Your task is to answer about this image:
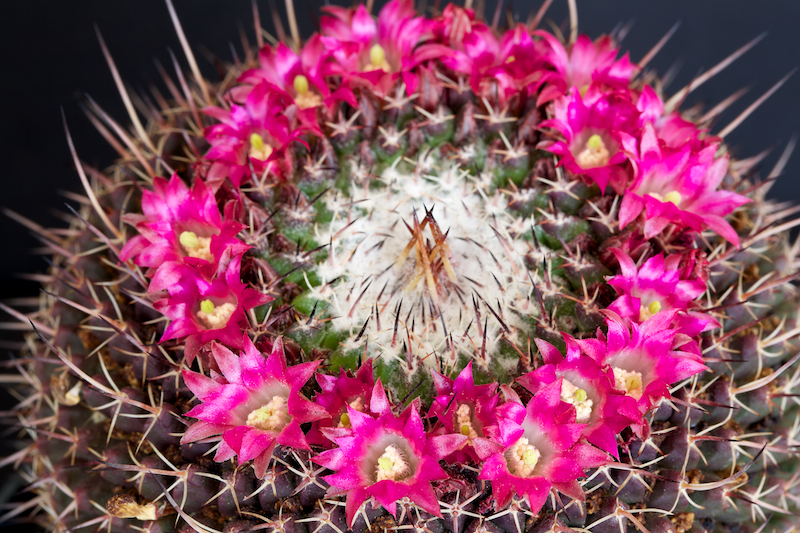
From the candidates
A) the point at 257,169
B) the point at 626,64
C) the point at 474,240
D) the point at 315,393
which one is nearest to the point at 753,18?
the point at 626,64

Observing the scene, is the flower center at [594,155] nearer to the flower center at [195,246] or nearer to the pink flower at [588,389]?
the pink flower at [588,389]

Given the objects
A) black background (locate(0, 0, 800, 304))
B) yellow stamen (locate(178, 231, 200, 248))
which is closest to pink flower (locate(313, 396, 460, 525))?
yellow stamen (locate(178, 231, 200, 248))

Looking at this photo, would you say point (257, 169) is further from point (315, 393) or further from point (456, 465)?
point (456, 465)

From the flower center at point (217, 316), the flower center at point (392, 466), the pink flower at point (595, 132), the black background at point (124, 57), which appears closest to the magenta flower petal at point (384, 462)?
the flower center at point (392, 466)

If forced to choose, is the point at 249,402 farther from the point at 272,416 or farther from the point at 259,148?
the point at 259,148

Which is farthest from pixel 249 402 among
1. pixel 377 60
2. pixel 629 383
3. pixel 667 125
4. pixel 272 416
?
pixel 667 125
